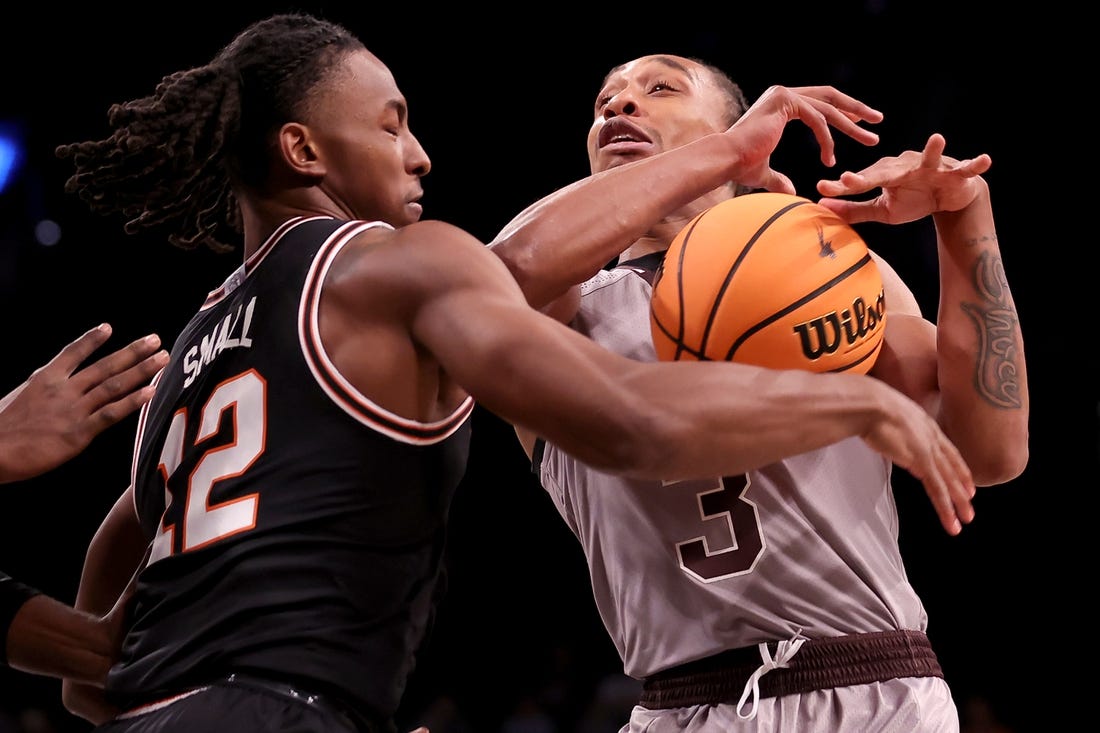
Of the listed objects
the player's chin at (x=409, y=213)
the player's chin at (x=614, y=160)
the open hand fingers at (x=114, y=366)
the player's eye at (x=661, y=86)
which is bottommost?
the player's chin at (x=614, y=160)

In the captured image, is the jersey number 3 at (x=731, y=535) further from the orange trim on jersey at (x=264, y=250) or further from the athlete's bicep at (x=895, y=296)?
the orange trim on jersey at (x=264, y=250)

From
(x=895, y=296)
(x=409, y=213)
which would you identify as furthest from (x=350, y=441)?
(x=895, y=296)

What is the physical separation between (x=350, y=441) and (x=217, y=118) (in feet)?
2.67

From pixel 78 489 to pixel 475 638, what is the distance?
325cm

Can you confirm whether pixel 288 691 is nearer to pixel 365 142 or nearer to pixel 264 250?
pixel 264 250

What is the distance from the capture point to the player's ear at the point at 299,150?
7.55ft

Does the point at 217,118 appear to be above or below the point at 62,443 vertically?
above

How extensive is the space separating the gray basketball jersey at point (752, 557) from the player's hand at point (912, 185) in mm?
573

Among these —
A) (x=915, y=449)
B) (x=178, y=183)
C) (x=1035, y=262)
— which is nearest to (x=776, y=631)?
(x=915, y=449)

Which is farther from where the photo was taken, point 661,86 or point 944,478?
point 661,86

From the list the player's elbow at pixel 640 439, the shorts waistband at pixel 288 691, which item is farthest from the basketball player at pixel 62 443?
the player's elbow at pixel 640 439

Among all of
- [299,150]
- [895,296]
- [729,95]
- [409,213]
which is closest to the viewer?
[299,150]

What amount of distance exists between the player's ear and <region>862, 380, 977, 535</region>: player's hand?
1.18 meters

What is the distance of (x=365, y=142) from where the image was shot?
2342 mm
